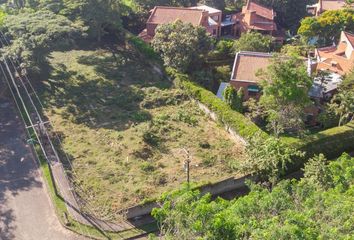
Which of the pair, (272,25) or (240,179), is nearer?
(240,179)

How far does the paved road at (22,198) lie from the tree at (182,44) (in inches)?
664

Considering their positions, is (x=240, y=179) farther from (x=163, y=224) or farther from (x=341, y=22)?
(x=341, y=22)

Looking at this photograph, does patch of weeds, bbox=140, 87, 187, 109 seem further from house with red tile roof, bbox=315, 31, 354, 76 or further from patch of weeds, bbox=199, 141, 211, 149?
house with red tile roof, bbox=315, 31, 354, 76

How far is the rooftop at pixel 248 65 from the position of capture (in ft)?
135

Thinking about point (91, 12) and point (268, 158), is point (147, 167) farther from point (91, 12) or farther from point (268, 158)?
point (91, 12)

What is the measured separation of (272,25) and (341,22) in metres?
9.33

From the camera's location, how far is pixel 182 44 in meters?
42.3

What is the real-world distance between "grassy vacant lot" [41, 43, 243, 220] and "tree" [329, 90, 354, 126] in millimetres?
9694

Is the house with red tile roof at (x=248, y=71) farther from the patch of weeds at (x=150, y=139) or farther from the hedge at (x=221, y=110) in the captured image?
the patch of weeds at (x=150, y=139)

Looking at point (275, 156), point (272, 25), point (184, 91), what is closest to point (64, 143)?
point (184, 91)

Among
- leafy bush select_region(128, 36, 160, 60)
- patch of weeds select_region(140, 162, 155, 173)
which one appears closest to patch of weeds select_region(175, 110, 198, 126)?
patch of weeds select_region(140, 162, 155, 173)

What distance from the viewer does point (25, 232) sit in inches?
1052

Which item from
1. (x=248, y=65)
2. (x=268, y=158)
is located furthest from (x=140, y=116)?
(x=268, y=158)

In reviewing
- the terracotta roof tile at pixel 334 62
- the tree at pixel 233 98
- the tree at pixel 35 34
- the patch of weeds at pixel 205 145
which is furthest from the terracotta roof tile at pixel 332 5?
the tree at pixel 35 34
